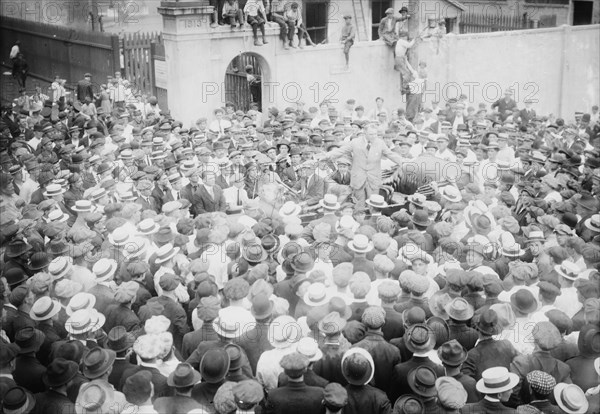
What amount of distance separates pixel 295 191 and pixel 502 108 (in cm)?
987

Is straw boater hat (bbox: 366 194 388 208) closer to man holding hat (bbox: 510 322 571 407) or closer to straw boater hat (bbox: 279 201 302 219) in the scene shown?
straw boater hat (bbox: 279 201 302 219)

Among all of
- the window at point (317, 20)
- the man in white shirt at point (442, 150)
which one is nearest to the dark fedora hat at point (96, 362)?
the man in white shirt at point (442, 150)

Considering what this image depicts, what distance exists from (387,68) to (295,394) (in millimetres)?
16774

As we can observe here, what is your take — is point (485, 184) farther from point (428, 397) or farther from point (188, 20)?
point (188, 20)

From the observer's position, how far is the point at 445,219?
8852 mm

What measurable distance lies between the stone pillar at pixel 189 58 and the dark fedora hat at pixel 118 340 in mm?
11756

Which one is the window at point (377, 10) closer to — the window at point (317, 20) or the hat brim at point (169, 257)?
the window at point (317, 20)

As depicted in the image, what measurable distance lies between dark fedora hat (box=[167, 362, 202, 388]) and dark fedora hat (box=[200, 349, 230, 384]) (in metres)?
0.11

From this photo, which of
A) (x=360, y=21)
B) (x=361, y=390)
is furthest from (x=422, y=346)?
(x=360, y=21)

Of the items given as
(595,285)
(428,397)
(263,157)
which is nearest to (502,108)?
(263,157)

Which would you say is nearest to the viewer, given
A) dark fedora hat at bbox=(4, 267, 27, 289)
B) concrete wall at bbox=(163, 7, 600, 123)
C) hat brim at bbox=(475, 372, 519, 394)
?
hat brim at bbox=(475, 372, 519, 394)

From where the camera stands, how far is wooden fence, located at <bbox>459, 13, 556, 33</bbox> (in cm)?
2745

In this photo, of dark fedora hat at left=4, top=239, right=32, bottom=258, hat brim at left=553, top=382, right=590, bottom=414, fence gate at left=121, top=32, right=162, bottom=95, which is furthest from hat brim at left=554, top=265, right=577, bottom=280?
fence gate at left=121, top=32, right=162, bottom=95

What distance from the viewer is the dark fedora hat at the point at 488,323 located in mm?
5812
